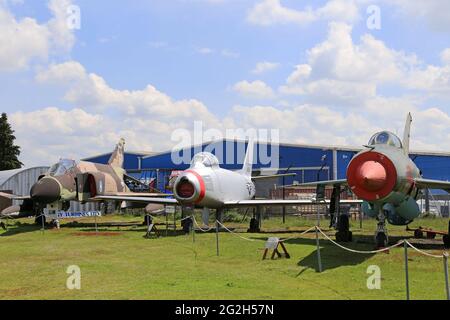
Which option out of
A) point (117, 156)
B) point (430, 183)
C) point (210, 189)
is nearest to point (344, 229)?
point (430, 183)

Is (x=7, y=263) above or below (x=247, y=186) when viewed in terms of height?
below

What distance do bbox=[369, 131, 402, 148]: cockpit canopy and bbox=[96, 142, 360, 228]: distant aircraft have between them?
24.3ft

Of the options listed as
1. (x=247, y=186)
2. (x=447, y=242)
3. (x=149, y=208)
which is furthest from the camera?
(x=149, y=208)

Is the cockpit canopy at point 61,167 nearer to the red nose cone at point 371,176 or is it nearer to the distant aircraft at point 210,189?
the distant aircraft at point 210,189

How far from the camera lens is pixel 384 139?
12.5m

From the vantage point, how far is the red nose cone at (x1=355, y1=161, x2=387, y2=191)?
1124 centimetres

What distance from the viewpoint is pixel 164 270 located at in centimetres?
1046

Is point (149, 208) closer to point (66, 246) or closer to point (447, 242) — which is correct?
point (66, 246)

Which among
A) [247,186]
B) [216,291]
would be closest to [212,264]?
[216,291]

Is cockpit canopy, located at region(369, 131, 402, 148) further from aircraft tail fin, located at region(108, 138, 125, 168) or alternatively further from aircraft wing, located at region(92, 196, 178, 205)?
aircraft tail fin, located at region(108, 138, 125, 168)

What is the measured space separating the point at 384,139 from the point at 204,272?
5786mm

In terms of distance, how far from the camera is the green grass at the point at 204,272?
8.09 m
